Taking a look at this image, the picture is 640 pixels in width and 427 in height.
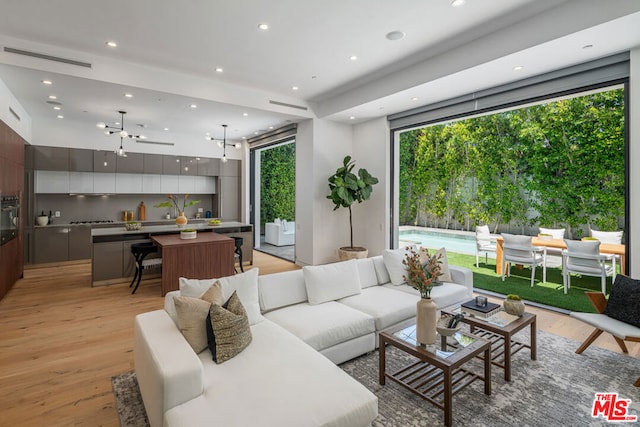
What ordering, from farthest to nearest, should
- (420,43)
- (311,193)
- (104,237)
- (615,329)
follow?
(311,193) → (104,237) → (420,43) → (615,329)

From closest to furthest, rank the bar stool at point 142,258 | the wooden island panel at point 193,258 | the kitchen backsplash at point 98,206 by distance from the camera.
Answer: the wooden island panel at point 193,258 → the bar stool at point 142,258 → the kitchen backsplash at point 98,206

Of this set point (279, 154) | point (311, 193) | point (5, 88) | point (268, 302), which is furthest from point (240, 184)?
point (268, 302)

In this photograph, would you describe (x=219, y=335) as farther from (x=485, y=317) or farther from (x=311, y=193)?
(x=311, y=193)

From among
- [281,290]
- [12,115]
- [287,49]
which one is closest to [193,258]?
[281,290]

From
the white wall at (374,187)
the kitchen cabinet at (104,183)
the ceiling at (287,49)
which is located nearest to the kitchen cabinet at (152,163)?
the kitchen cabinet at (104,183)

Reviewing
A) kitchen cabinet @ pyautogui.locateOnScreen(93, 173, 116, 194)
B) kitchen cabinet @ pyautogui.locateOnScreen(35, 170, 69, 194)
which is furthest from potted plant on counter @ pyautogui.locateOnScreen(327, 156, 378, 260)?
kitchen cabinet @ pyautogui.locateOnScreen(35, 170, 69, 194)

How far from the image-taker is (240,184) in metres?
9.16

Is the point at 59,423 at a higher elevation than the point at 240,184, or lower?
lower

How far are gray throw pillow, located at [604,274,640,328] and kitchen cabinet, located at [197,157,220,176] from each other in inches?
329

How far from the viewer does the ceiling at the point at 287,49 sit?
316 centimetres

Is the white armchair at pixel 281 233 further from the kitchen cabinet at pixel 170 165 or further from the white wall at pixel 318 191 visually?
the kitchen cabinet at pixel 170 165

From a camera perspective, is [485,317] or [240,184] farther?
[240,184]

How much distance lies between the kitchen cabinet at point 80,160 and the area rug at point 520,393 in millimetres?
6248

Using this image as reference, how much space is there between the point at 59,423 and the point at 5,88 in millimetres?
5008
